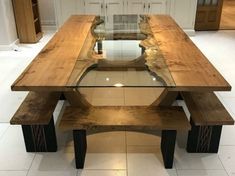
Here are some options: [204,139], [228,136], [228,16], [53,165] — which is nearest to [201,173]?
[204,139]

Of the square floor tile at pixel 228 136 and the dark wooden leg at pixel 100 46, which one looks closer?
the square floor tile at pixel 228 136

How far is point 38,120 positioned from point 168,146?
2.97ft

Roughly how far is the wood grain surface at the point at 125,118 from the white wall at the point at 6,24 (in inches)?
119

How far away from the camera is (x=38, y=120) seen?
1845mm

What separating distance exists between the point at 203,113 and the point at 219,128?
20cm

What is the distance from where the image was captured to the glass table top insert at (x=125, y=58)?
1805mm

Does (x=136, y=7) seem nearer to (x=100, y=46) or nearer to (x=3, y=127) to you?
(x=100, y=46)

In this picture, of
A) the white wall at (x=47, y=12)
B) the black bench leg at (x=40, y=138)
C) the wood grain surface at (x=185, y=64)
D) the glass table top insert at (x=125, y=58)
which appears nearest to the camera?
the wood grain surface at (x=185, y=64)

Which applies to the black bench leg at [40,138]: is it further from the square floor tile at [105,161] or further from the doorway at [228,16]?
the doorway at [228,16]

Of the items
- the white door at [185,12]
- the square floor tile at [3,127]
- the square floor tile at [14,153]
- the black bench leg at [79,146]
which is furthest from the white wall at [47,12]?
the black bench leg at [79,146]

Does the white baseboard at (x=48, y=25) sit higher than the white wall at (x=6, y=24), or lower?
lower

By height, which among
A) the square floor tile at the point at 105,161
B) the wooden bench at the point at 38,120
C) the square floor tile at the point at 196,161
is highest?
the wooden bench at the point at 38,120

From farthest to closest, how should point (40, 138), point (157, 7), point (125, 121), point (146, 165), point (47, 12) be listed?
point (47, 12) < point (157, 7) < point (40, 138) < point (146, 165) < point (125, 121)

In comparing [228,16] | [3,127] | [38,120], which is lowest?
[3,127]
